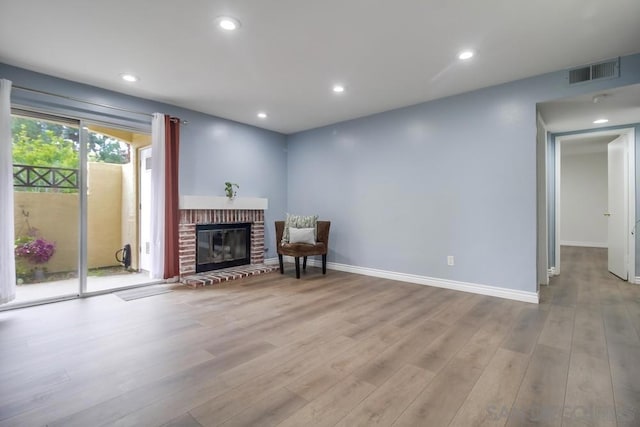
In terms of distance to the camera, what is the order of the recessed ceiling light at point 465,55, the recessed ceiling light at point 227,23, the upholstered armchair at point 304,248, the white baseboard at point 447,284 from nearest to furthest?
the recessed ceiling light at point 227,23
the recessed ceiling light at point 465,55
the white baseboard at point 447,284
the upholstered armchair at point 304,248

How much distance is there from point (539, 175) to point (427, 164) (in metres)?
1.36

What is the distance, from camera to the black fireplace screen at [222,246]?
4.65 meters

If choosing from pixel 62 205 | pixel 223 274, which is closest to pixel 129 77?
pixel 62 205

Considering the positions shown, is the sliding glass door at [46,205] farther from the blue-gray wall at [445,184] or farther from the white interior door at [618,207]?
the white interior door at [618,207]

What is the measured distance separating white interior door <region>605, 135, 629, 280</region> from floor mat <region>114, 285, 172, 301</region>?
6.51 metres

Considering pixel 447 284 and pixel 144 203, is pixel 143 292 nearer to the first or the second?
pixel 144 203

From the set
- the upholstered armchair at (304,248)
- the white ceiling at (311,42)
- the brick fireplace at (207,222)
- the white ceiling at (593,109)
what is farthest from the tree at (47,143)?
the white ceiling at (593,109)

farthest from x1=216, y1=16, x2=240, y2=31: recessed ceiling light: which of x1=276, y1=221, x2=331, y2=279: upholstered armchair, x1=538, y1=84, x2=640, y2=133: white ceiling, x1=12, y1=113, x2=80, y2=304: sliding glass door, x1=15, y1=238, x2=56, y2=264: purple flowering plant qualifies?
x1=538, y1=84, x2=640, y2=133: white ceiling

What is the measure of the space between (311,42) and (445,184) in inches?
97.8

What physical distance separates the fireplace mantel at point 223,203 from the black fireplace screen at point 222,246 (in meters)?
0.33

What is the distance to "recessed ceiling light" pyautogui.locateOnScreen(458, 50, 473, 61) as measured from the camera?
280 centimetres

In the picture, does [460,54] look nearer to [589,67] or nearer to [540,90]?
[540,90]

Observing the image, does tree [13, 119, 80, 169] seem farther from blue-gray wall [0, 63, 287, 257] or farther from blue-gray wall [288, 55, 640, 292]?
blue-gray wall [288, 55, 640, 292]

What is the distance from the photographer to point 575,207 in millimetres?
8273
